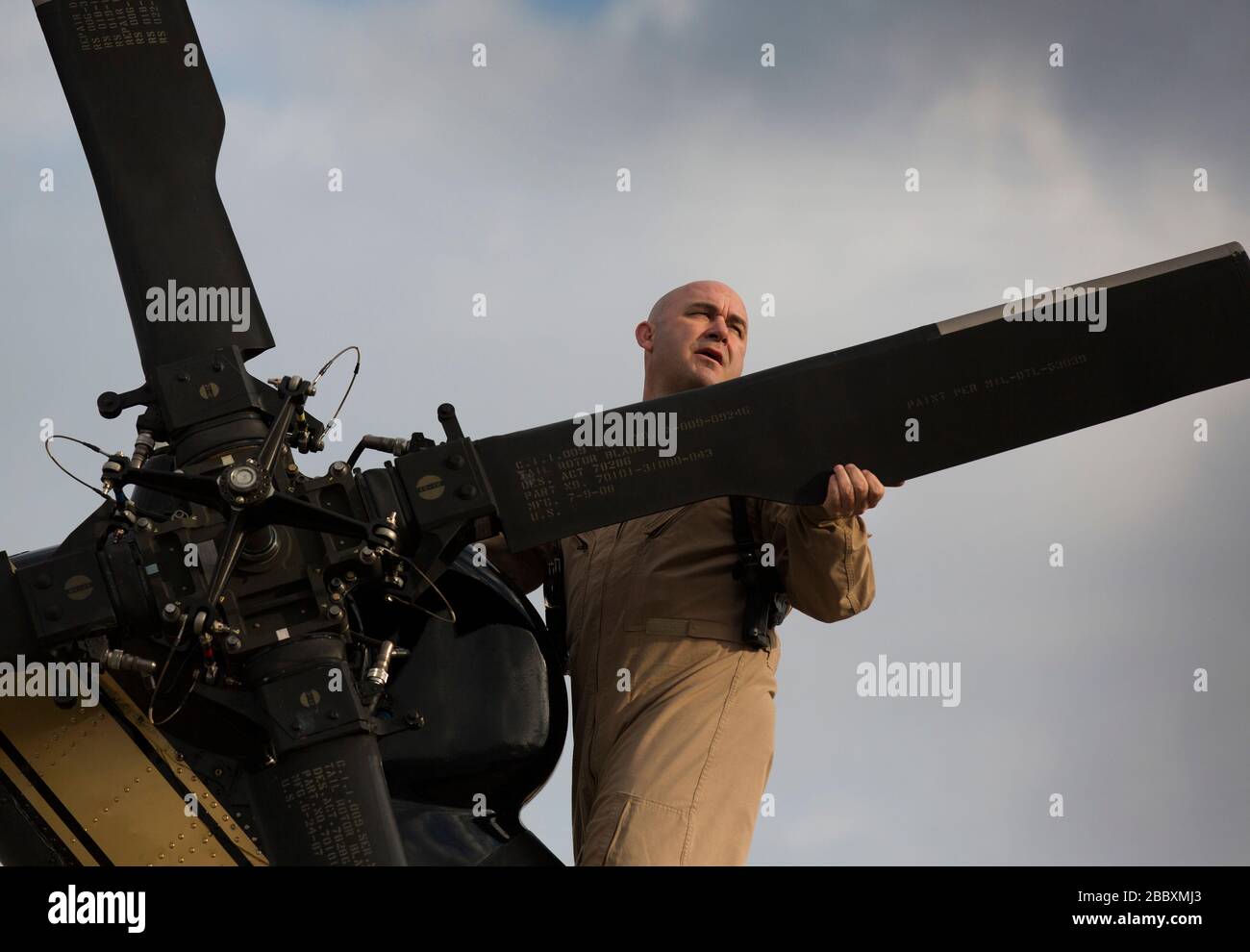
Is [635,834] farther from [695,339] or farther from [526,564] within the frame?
[695,339]

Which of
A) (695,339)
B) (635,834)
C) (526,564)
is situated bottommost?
(635,834)

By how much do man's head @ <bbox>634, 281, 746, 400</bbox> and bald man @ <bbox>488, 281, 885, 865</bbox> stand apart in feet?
3.74

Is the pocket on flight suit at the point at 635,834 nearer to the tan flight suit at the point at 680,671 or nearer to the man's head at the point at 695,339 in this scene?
the tan flight suit at the point at 680,671

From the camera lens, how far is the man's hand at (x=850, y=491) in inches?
244

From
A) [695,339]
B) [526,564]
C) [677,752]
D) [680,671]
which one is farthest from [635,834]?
[695,339]

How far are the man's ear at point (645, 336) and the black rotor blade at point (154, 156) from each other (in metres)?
2.71

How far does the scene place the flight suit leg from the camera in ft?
20.9

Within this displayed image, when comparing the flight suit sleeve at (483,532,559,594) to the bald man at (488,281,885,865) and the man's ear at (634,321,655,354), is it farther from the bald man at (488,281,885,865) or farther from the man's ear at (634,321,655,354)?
the man's ear at (634,321,655,354)

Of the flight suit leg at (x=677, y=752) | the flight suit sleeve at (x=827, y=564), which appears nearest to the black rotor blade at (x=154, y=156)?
the flight suit leg at (x=677, y=752)

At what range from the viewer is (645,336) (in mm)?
8875

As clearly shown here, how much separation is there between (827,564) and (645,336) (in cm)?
280

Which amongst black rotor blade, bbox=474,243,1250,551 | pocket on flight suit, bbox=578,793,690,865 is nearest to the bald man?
pocket on flight suit, bbox=578,793,690,865
